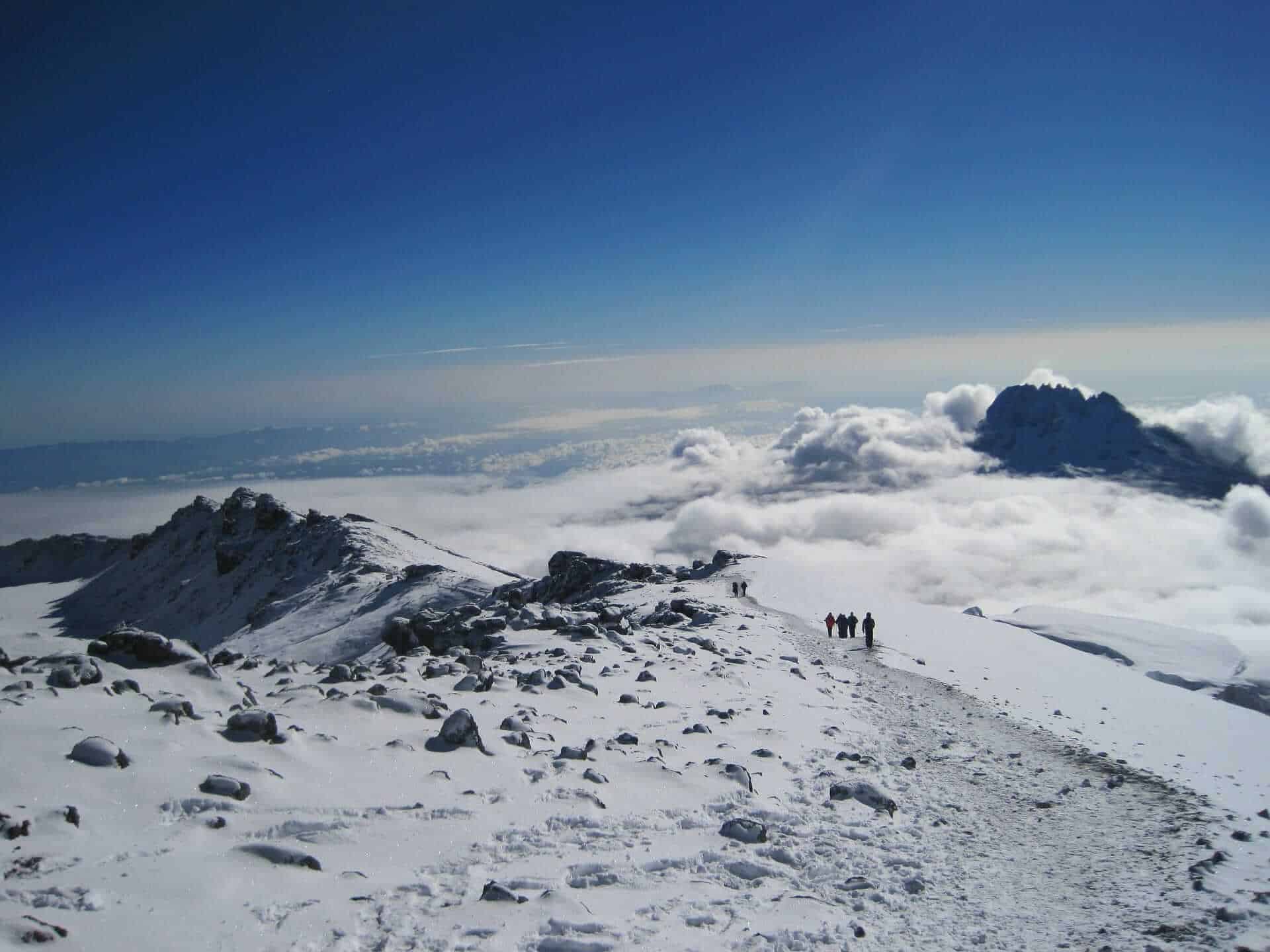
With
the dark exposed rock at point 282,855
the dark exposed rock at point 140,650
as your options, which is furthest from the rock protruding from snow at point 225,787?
the dark exposed rock at point 140,650

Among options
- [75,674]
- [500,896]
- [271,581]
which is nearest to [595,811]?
[500,896]

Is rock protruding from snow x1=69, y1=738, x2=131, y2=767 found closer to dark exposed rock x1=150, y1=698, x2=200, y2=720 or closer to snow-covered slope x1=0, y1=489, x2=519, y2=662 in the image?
dark exposed rock x1=150, y1=698, x2=200, y2=720

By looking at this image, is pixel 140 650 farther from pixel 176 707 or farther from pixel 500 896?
pixel 500 896

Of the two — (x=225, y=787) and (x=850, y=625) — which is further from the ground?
(x=225, y=787)

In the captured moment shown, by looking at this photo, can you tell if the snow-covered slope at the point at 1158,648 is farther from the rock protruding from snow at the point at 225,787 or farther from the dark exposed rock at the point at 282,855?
the rock protruding from snow at the point at 225,787

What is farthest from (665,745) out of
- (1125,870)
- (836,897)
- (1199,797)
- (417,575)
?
(417,575)

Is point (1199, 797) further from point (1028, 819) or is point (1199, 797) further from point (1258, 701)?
point (1258, 701)
